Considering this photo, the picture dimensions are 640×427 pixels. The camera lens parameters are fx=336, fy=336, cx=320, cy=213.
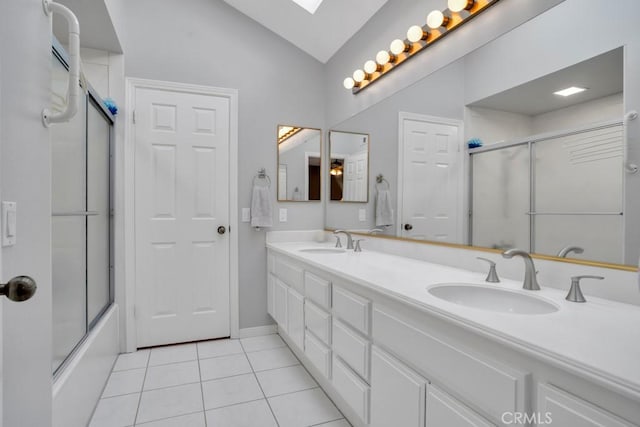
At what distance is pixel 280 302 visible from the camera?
260 centimetres

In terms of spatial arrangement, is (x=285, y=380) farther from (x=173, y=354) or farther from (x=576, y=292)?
(x=576, y=292)

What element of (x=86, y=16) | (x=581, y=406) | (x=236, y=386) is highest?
(x=86, y=16)

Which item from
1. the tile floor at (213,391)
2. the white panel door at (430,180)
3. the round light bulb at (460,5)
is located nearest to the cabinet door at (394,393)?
the tile floor at (213,391)

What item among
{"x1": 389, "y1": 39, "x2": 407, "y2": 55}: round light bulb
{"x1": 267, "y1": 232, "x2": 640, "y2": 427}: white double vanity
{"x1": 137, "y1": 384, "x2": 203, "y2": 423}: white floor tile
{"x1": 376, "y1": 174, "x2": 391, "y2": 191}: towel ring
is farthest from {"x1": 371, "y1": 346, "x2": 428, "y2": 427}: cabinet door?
{"x1": 389, "y1": 39, "x2": 407, "y2": 55}: round light bulb

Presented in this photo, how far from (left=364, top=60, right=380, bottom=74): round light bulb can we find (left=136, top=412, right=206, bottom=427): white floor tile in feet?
7.78

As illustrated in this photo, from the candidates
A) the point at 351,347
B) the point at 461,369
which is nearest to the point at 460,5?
the point at 461,369

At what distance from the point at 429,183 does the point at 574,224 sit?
2.58 feet

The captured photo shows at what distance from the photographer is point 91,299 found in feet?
6.53

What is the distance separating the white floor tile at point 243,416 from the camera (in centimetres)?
173

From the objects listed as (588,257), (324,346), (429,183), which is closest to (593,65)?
(588,257)

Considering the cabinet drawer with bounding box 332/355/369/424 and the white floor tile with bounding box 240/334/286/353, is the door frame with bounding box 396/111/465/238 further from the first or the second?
the white floor tile with bounding box 240/334/286/353

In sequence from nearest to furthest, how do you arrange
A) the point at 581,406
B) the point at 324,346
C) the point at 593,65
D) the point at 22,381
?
the point at 581,406 → the point at 22,381 → the point at 593,65 → the point at 324,346

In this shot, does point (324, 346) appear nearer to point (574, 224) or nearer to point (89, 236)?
point (574, 224)

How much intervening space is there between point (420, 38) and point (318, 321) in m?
1.69
